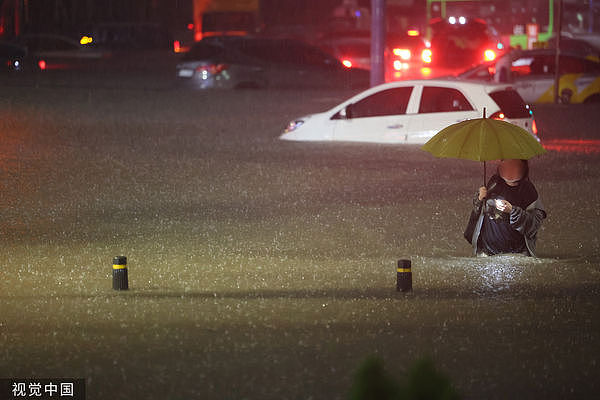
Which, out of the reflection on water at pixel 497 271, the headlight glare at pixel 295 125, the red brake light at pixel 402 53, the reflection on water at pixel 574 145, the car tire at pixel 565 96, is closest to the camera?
the reflection on water at pixel 497 271

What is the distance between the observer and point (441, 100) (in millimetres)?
17547

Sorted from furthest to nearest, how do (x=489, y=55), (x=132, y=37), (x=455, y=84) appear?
(x=132, y=37)
(x=489, y=55)
(x=455, y=84)

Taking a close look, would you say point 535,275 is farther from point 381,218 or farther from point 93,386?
point 93,386

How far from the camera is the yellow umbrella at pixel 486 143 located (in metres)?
8.56

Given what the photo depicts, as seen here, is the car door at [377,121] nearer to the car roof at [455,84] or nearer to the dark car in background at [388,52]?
the car roof at [455,84]

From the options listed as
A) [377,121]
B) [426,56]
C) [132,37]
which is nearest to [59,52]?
[132,37]

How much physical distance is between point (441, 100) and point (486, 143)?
354 inches

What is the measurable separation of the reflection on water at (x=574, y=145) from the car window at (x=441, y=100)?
5.58 ft

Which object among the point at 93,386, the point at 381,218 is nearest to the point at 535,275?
the point at 381,218

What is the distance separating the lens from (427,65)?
35.4m

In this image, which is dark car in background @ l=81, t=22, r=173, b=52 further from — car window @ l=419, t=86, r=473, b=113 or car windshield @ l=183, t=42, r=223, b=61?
car window @ l=419, t=86, r=473, b=113

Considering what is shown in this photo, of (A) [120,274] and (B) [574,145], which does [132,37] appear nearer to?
(B) [574,145]

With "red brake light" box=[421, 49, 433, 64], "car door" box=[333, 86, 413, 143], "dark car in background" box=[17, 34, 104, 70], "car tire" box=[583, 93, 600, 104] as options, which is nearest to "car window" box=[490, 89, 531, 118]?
"car door" box=[333, 86, 413, 143]

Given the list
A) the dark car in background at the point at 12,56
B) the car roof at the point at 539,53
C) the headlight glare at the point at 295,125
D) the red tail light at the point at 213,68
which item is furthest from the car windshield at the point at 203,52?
the dark car in background at the point at 12,56
